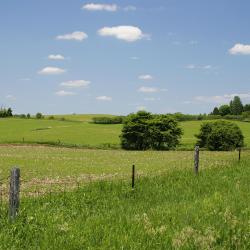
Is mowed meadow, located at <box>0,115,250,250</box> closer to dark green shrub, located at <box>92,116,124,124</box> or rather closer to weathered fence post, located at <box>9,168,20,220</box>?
weathered fence post, located at <box>9,168,20,220</box>

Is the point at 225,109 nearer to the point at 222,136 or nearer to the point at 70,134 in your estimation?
the point at 70,134

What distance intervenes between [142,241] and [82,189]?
6.81 metres

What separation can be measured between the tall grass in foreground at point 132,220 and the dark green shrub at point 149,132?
53448 millimetres

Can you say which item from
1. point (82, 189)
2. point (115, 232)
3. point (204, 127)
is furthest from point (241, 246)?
point (204, 127)

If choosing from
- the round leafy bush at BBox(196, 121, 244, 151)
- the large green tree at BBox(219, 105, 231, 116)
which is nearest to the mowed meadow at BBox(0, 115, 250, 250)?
the round leafy bush at BBox(196, 121, 244, 151)

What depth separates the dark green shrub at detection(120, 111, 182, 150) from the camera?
70062mm

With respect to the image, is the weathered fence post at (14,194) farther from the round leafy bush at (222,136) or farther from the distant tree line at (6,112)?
the distant tree line at (6,112)

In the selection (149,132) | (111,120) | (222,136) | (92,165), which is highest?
(111,120)

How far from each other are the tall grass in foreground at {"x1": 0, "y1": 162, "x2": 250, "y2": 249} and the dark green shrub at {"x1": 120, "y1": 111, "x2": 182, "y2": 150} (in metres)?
53.4

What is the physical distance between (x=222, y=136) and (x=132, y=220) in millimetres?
59447

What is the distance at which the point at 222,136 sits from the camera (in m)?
68.7

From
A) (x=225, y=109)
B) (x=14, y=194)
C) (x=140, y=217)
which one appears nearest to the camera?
(x=140, y=217)

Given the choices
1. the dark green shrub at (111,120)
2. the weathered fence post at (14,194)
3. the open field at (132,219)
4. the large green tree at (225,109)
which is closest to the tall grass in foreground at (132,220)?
the open field at (132,219)

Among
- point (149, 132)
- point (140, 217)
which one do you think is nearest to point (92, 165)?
point (140, 217)
